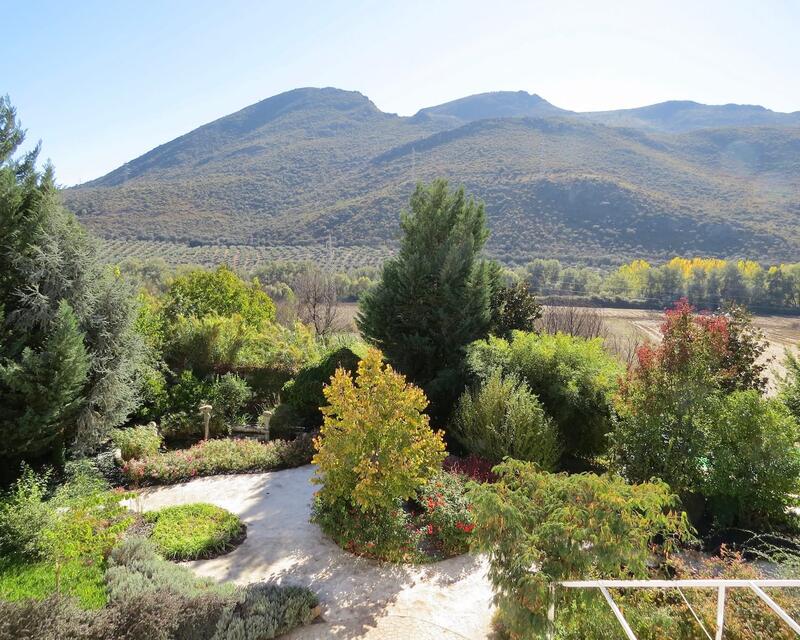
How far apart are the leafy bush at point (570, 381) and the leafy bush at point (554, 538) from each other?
16.2 feet

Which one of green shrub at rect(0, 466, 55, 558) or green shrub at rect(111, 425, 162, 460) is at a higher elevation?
green shrub at rect(0, 466, 55, 558)

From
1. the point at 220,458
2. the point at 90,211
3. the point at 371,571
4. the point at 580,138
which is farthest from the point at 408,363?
the point at 580,138

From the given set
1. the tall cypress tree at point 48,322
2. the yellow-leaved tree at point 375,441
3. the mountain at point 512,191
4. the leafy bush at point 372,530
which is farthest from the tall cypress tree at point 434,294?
the mountain at point 512,191

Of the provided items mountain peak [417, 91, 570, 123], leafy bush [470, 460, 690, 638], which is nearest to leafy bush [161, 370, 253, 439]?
leafy bush [470, 460, 690, 638]

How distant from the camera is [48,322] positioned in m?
7.72

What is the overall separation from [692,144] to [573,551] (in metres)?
108

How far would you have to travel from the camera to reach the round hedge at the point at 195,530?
19.7 feet

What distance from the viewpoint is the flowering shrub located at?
7.92m

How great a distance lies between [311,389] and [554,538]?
8.08 meters

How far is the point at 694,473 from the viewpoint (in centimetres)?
673

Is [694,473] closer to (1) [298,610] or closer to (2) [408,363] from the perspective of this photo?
(1) [298,610]

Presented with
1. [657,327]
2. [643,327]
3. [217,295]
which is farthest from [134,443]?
[657,327]

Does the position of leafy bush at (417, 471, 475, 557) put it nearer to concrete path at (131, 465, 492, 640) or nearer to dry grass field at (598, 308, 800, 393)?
concrete path at (131, 465, 492, 640)

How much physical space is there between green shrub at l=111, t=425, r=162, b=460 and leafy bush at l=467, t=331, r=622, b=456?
22.3 ft
